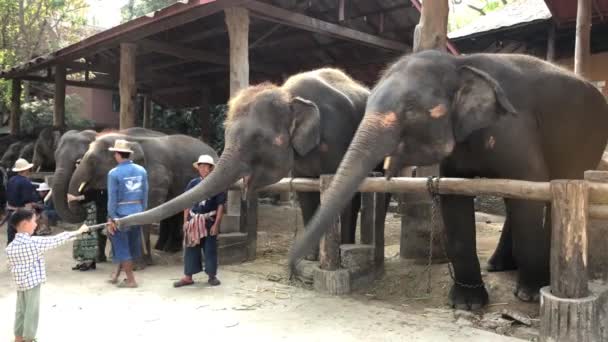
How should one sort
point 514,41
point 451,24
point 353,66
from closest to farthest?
point 514,41
point 353,66
point 451,24

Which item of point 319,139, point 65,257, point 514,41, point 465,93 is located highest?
point 514,41

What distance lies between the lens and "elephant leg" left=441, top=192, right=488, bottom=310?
4707 millimetres

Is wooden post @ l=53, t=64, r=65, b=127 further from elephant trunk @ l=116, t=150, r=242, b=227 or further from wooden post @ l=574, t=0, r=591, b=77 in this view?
wooden post @ l=574, t=0, r=591, b=77

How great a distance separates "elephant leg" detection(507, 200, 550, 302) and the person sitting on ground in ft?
11.7

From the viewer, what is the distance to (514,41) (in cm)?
1100

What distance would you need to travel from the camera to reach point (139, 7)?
25.1m

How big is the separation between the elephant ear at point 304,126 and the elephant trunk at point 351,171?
1519mm

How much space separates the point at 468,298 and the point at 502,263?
1.09m

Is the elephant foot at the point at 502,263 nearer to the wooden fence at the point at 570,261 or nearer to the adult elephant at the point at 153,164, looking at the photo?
the wooden fence at the point at 570,261

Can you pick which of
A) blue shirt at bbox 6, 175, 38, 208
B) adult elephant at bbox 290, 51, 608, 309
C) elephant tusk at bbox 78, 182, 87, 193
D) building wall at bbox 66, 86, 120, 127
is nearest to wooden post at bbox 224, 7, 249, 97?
elephant tusk at bbox 78, 182, 87, 193

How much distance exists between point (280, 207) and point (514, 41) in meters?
6.20

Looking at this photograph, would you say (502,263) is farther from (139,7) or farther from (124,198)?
(139,7)

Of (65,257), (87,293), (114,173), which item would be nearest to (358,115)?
(114,173)

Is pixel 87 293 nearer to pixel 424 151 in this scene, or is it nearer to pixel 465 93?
pixel 424 151
